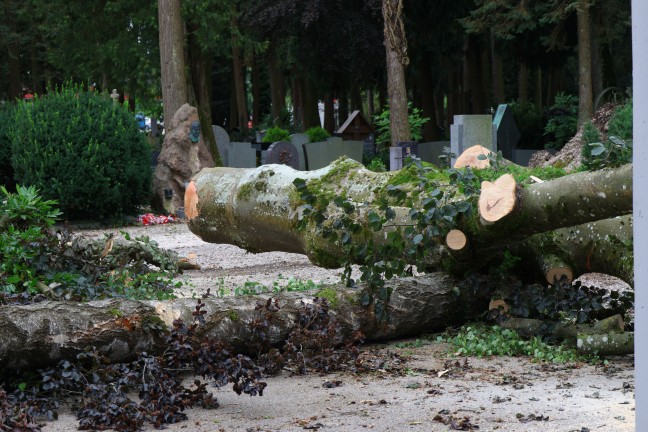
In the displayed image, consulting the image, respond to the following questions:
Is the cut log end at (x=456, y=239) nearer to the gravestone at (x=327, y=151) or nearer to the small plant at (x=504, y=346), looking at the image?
the small plant at (x=504, y=346)

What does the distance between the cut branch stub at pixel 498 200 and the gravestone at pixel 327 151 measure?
18.2 metres

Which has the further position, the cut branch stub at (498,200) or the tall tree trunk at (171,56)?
the tall tree trunk at (171,56)

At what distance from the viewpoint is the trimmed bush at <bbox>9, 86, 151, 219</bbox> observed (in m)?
16.6

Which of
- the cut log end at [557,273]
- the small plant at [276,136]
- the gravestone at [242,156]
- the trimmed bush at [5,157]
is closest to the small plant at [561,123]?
the small plant at [276,136]

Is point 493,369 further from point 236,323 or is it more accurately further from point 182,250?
point 182,250

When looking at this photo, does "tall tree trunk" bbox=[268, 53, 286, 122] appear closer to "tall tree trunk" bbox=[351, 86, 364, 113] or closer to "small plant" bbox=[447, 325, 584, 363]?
"tall tree trunk" bbox=[351, 86, 364, 113]

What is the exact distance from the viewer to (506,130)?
2617 cm

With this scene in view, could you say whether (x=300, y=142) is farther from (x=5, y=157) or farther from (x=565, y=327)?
(x=565, y=327)

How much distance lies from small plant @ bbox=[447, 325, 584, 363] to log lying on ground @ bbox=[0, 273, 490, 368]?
1.01 ft

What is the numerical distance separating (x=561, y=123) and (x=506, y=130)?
1.86m

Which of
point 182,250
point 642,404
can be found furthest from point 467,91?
point 642,404

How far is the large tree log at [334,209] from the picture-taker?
18.6 ft

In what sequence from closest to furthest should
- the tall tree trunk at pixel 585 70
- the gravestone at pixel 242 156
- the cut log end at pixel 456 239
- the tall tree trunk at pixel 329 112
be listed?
the cut log end at pixel 456 239 < the tall tree trunk at pixel 585 70 < the gravestone at pixel 242 156 < the tall tree trunk at pixel 329 112

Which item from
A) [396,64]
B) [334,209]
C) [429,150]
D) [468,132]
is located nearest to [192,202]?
[334,209]
